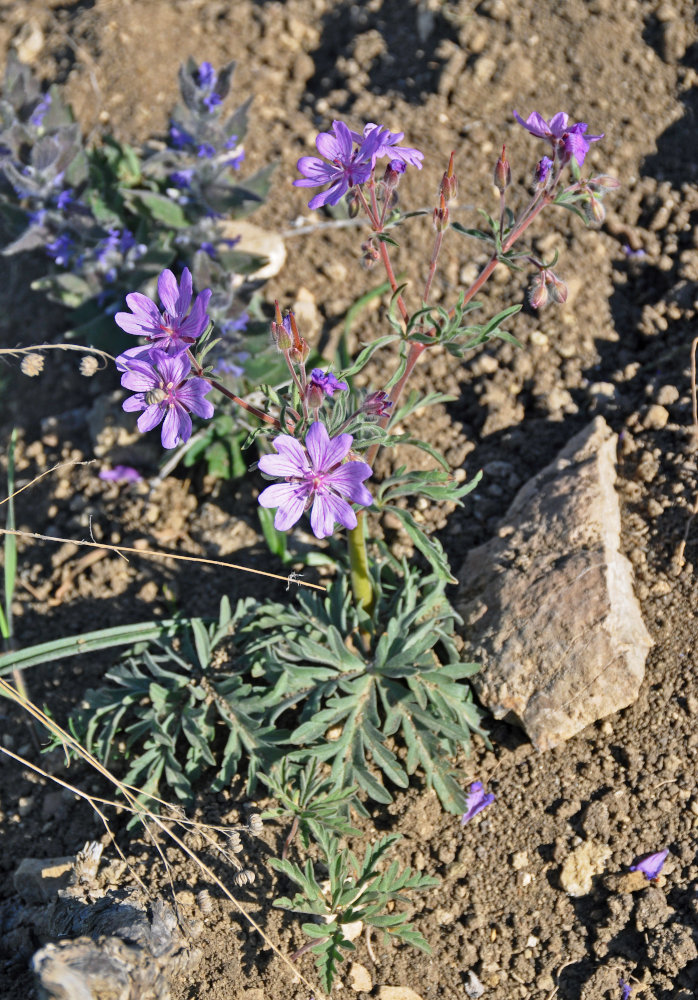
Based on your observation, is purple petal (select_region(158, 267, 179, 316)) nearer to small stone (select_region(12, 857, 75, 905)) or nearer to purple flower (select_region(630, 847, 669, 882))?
small stone (select_region(12, 857, 75, 905))

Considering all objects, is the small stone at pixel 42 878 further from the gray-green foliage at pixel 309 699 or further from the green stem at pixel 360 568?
the green stem at pixel 360 568

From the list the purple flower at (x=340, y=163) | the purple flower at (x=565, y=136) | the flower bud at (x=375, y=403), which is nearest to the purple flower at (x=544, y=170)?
the purple flower at (x=565, y=136)

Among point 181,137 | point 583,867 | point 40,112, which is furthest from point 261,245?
point 583,867

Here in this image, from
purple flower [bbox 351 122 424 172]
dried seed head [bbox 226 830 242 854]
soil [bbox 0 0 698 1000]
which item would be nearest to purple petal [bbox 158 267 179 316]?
purple flower [bbox 351 122 424 172]

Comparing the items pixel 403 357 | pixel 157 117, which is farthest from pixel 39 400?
pixel 403 357

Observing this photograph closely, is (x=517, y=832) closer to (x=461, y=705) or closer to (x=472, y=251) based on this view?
(x=461, y=705)
